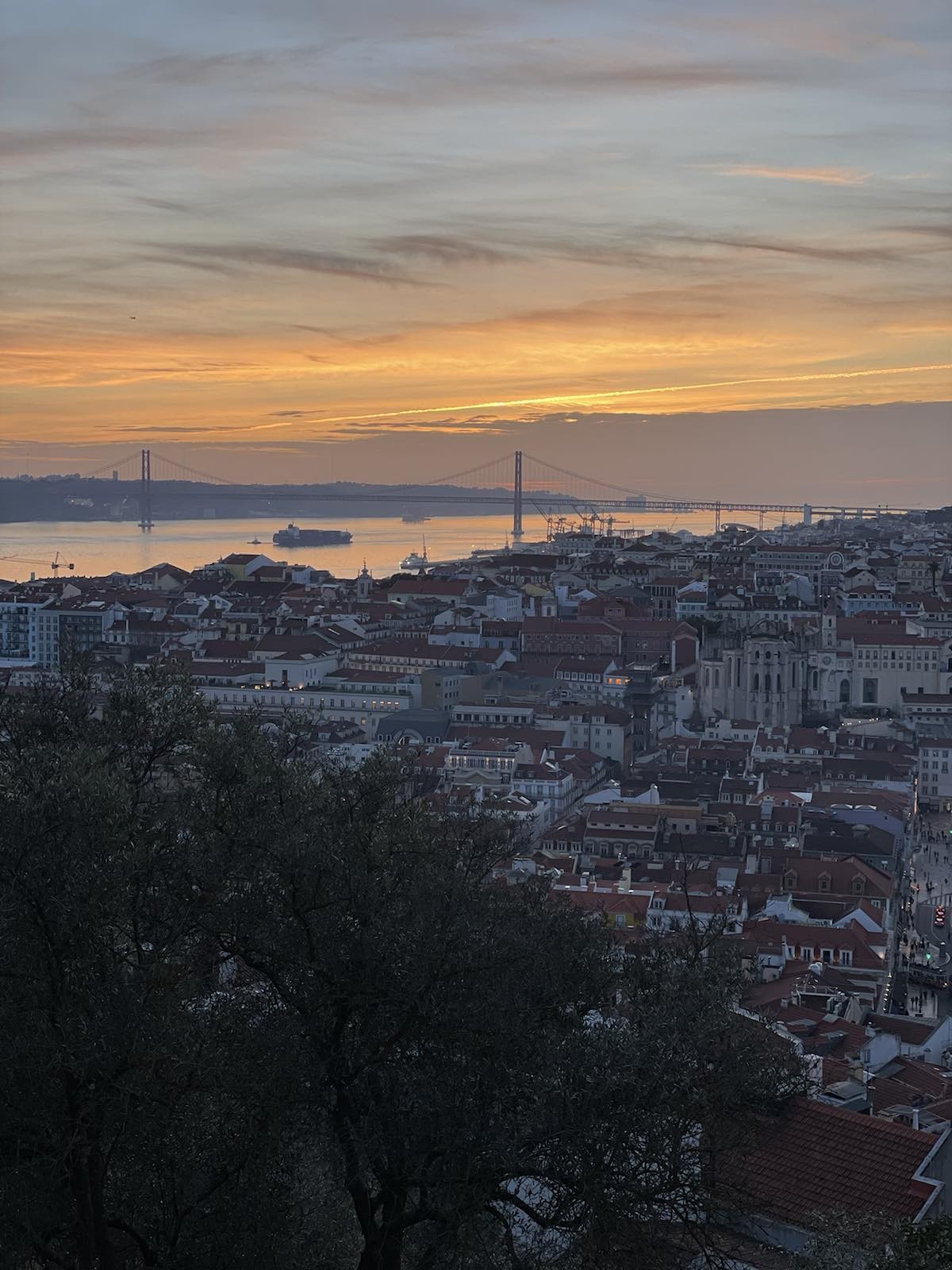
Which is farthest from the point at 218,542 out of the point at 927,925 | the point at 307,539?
the point at 927,925

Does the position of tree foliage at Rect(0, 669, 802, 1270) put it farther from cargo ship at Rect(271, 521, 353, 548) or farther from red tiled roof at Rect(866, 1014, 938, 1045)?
cargo ship at Rect(271, 521, 353, 548)

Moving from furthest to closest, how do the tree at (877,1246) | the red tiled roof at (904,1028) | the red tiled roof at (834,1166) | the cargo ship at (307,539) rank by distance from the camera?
the cargo ship at (307,539)
the red tiled roof at (904,1028)
the red tiled roof at (834,1166)
the tree at (877,1246)

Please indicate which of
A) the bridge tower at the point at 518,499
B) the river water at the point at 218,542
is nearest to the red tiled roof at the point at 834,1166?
the river water at the point at 218,542

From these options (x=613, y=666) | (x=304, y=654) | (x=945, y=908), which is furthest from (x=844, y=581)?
(x=945, y=908)

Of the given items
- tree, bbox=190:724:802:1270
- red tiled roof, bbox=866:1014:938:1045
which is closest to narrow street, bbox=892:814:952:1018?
red tiled roof, bbox=866:1014:938:1045

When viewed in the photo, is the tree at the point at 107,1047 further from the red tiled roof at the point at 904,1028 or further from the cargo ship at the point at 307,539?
the cargo ship at the point at 307,539

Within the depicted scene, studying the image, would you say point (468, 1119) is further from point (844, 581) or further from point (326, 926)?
point (844, 581)
